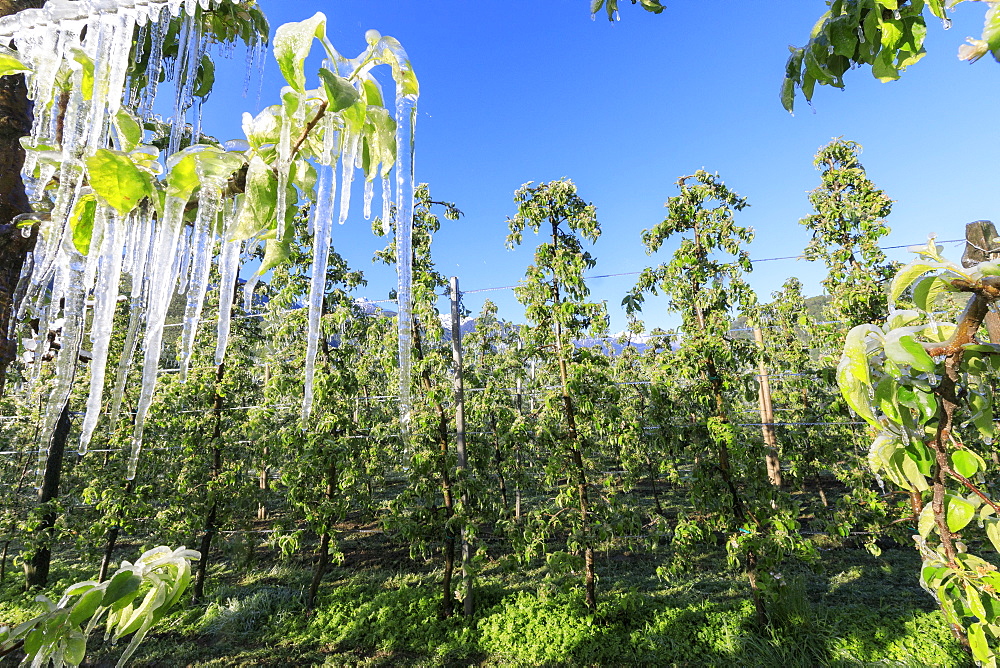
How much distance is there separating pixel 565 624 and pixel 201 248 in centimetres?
607

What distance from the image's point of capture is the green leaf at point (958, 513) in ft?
2.76

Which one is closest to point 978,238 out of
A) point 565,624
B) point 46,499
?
point 565,624

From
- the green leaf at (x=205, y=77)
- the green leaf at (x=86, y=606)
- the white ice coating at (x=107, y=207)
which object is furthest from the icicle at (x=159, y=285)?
the green leaf at (x=205, y=77)

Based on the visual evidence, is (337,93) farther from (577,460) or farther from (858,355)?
(577,460)

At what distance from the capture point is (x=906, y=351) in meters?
0.70

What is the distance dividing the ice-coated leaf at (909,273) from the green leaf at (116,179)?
1137mm

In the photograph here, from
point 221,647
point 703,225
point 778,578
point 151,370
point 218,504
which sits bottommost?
point 221,647

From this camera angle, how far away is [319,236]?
2.25 ft

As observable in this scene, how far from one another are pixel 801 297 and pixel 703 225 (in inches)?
333

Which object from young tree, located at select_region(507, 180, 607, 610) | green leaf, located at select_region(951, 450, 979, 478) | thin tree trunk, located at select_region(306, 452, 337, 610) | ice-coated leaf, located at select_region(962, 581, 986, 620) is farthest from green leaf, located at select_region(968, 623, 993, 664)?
thin tree trunk, located at select_region(306, 452, 337, 610)

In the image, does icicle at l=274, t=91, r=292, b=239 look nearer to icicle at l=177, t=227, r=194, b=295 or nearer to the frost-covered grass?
icicle at l=177, t=227, r=194, b=295

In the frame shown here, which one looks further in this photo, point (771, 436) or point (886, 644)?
point (771, 436)

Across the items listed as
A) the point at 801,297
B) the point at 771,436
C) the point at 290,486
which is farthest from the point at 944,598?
the point at 801,297

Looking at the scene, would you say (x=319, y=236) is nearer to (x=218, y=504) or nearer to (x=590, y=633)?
(x=590, y=633)
